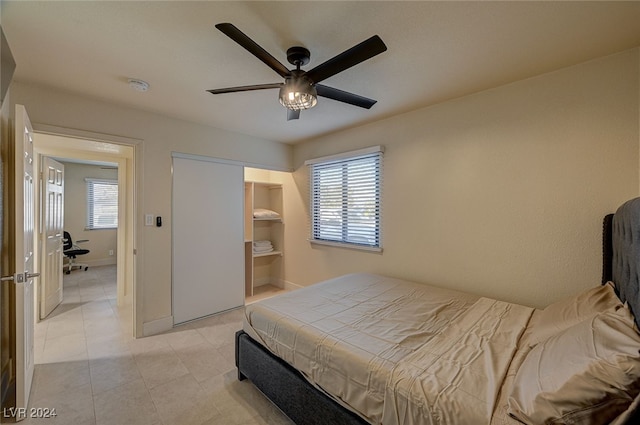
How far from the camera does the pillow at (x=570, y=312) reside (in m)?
1.34

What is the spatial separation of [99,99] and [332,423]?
10.8ft

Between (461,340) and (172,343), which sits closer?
(461,340)

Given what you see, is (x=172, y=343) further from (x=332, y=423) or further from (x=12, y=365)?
(x=332, y=423)

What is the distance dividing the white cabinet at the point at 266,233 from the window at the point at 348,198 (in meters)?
0.83

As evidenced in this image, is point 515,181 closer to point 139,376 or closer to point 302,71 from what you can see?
point 302,71

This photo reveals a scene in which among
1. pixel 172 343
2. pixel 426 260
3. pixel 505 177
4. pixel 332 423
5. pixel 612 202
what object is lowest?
pixel 172 343

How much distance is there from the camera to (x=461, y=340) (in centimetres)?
145

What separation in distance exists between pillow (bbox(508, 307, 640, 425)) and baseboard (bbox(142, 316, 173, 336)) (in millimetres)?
3155

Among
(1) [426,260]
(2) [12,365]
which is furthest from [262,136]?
(2) [12,365]

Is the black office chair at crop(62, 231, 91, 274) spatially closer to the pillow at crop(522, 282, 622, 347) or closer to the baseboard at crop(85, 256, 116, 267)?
the baseboard at crop(85, 256, 116, 267)

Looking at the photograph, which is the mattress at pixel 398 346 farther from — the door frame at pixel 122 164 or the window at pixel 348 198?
the door frame at pixel 122 164

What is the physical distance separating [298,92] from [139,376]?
2529 mm

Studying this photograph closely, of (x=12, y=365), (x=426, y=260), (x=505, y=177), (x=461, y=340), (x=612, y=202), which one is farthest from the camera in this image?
(x=426, y=260)

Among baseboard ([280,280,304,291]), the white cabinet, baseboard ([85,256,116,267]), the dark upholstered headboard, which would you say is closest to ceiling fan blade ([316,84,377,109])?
the dark upholstered headboard
